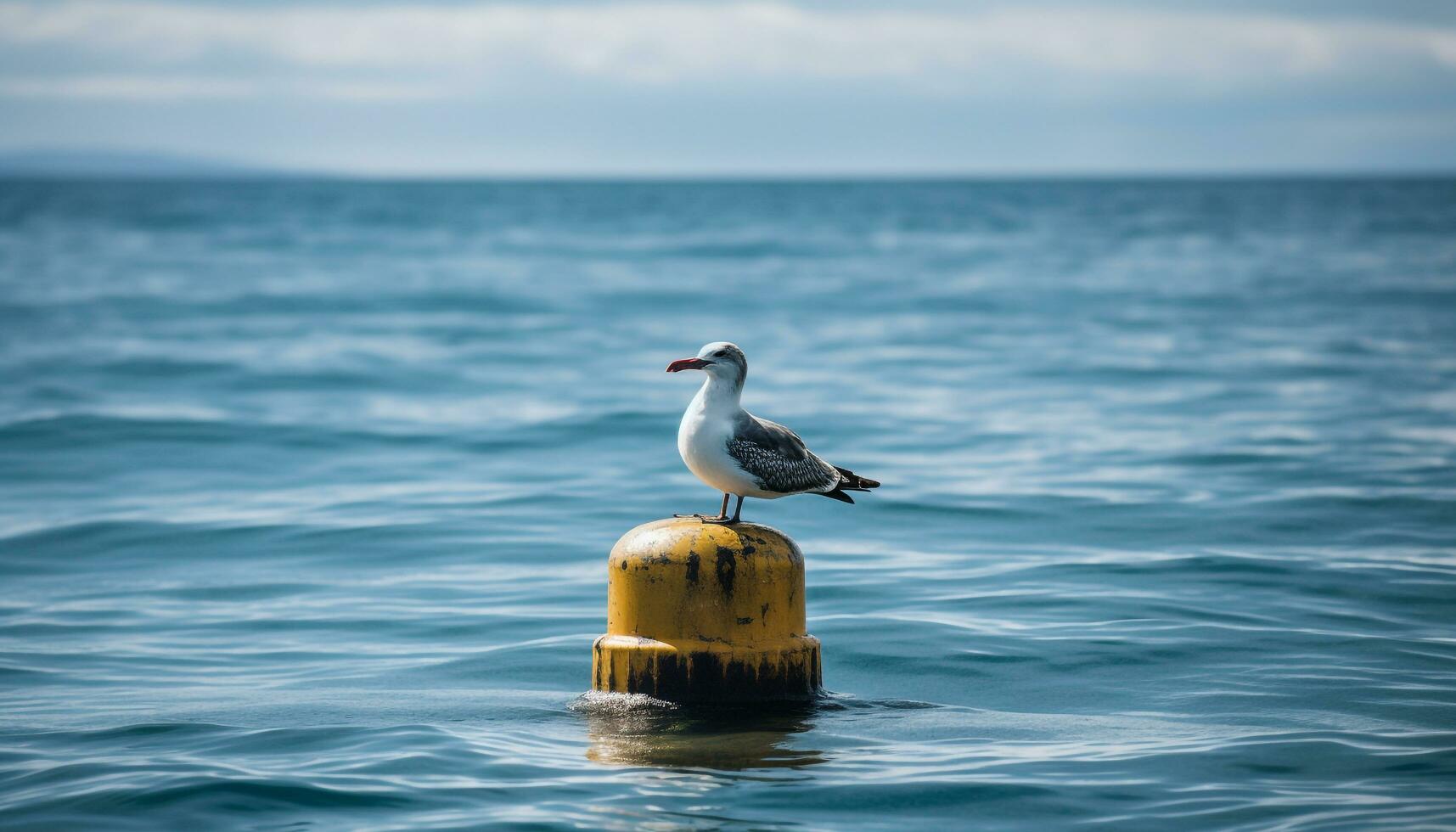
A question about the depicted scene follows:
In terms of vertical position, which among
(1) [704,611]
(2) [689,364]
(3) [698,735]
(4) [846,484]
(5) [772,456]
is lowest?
(3) [698,735]

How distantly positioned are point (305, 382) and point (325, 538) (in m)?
11.8

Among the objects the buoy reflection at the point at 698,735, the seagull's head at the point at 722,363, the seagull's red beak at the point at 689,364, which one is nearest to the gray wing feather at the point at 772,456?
the seagull's head at the point at 722,363

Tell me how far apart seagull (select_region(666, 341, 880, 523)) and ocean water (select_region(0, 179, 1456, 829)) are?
964mm

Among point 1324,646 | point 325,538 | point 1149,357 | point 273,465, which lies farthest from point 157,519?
point 1149,357

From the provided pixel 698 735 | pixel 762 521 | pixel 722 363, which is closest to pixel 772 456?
pixel 722 363

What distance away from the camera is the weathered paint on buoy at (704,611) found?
641cm

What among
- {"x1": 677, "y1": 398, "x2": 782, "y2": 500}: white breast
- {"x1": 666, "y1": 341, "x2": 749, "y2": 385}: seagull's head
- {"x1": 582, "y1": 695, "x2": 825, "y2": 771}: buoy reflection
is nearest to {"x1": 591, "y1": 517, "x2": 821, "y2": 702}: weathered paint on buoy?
{"x1": 582, "y1": 695, "x2": 825, "y2": 771}: buoy reflection

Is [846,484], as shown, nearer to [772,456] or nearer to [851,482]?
[851,482]

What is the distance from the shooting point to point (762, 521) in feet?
42.8

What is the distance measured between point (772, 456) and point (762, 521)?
6.58 meters

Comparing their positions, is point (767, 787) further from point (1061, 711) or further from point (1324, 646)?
point (1324, 646)

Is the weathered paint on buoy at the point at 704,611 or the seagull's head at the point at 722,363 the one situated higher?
the seagull's head at the point at 722,363

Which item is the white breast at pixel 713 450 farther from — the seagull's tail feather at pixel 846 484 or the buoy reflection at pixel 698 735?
the buoy reflection at pixel 698 735

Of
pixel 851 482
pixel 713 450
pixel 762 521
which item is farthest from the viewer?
pixel 762 521
